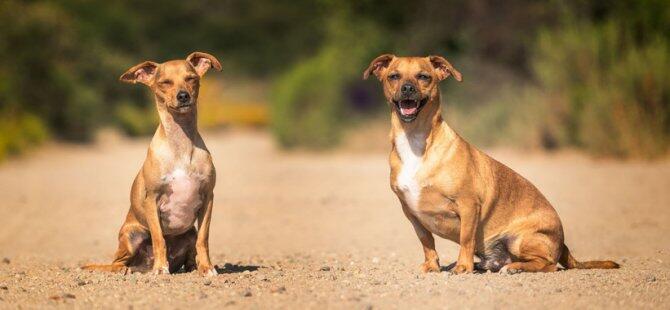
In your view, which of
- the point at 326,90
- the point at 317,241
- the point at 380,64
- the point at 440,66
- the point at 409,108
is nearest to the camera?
the point at 409,108

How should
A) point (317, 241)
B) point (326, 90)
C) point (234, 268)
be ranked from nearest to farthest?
point (234, 268), point (317, 241), point (326, 90)

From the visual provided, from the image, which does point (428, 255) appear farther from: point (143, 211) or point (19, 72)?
point (19, 72)

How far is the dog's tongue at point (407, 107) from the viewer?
→ 8172 mm

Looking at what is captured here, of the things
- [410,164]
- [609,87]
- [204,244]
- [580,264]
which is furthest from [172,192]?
[609,87]

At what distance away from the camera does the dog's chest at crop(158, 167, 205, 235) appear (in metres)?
8.26

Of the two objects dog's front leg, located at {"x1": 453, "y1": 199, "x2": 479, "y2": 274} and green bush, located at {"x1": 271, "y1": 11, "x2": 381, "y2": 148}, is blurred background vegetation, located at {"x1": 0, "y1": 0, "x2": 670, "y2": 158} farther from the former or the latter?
dog's front leg, located at {"x1": 453, "y1": 199, "x2": 479, "y2": 274}

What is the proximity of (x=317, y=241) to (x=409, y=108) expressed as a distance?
398cm

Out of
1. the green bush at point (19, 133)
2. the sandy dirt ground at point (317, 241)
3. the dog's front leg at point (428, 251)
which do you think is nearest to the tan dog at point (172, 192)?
the sandy dirt ground at point (317, 241)

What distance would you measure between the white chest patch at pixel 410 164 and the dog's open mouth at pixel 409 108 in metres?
0.16

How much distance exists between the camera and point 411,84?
8.10m

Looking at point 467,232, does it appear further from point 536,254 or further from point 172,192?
point 172,192

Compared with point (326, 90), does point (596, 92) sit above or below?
below

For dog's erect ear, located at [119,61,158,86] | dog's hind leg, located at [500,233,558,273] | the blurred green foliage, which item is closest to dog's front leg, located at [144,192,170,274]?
dog's erect ear, located at [119,61,158,86]

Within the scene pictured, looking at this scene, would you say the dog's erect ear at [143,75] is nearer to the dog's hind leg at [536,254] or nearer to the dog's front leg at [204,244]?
the dog's front leg at [204,244]
